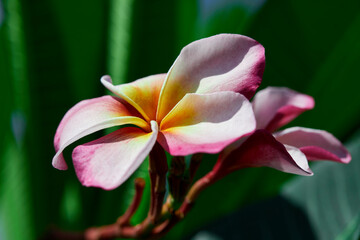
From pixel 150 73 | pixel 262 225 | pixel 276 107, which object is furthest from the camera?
pixel 150 73

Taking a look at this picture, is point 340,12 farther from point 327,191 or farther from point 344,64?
point 327,191

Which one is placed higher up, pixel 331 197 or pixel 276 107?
pixel 276 107

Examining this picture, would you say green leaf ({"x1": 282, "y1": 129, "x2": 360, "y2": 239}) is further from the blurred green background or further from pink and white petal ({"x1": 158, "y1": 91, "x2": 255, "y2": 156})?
pink and white petal ({"x1": 158, "y1": 91, "x2": 255, "y2": 156})

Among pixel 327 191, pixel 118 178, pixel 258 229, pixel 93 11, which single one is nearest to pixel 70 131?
pixel 118 178

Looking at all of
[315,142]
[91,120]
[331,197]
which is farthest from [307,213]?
[91,120]

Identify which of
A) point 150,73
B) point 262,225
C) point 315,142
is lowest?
point 262,225

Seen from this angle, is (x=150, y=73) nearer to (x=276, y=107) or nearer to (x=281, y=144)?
(x=276, y=107)

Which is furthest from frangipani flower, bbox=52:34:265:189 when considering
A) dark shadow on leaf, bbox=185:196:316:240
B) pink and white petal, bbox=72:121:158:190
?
dark shadow on leaf, bbox=185:196:316:240
